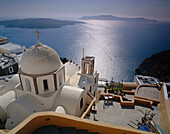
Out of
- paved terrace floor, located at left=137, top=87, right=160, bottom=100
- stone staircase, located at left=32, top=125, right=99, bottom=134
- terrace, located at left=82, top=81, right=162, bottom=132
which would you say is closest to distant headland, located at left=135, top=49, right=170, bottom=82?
paved terrace floor, located at left=137, top=87, right=160, bottom=100

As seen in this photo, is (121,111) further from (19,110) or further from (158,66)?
(158,66)

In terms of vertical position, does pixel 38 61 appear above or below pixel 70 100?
above

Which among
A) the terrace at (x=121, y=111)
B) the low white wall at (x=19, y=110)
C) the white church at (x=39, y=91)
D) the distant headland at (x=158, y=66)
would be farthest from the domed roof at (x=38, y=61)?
the distant headland at (x=158, y=66)

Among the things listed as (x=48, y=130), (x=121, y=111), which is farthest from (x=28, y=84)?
(x=121, y=111)

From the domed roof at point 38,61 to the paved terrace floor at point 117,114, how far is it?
606 cm

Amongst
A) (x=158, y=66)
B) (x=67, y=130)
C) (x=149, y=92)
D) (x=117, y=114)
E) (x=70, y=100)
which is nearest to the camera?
(x=67, y=130)

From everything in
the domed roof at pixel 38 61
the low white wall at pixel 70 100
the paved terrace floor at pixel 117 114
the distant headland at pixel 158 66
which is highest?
the domed roof at pixel 38 61

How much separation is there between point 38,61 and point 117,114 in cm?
875

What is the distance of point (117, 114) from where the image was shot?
1056cm

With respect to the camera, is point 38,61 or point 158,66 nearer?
point 38,61

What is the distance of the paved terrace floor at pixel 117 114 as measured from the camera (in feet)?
32.3

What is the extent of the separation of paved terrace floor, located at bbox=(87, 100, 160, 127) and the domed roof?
19.9 ft

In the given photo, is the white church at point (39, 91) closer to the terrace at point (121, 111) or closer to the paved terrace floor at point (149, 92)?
the terrace at point (121, 111)

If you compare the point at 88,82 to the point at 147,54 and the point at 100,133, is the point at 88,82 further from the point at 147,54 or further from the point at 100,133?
the point at 147,54
